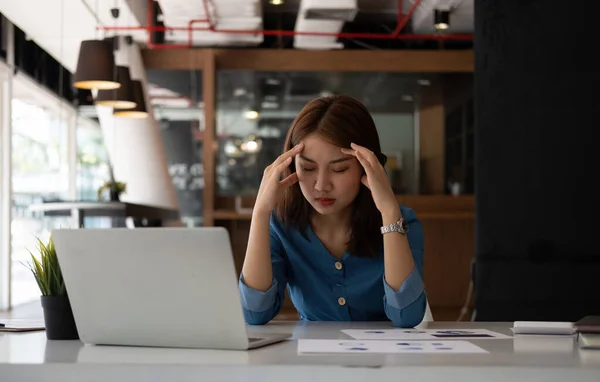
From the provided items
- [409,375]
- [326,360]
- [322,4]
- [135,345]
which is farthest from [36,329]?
[322,4]

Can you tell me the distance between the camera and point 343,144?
2.01 m

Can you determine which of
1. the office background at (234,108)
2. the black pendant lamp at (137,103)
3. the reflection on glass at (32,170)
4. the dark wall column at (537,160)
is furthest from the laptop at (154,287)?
the reflection on glass at (32,170)

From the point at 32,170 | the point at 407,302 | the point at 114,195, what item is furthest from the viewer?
the point at 32,170

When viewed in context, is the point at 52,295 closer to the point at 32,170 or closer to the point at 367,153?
the point at 367,153

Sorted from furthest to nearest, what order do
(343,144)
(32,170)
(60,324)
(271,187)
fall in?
(32,170)
(343,144)
(271,187)
(60,324)

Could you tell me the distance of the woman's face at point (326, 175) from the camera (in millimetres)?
1977

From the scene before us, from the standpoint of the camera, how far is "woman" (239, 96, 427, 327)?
6.24 feet

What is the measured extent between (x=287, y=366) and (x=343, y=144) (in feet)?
3.19

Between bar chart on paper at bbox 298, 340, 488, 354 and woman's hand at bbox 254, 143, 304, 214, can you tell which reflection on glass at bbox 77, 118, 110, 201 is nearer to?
woman's hand at bbox 254, 143, 304, 214

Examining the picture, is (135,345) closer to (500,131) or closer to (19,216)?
(500,131)

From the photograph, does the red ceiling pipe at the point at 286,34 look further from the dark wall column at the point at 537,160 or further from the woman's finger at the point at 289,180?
the woman's finger at the point at 289,180

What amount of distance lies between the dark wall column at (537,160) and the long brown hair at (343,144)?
94.9 inches

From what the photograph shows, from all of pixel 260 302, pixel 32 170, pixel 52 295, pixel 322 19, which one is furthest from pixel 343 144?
pixel 32 170

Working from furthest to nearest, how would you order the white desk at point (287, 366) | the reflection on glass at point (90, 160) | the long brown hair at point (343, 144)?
the reflection on glass at point (90, 160), the long brown hair at point (343, 144), the white desk at point (287, 366)
